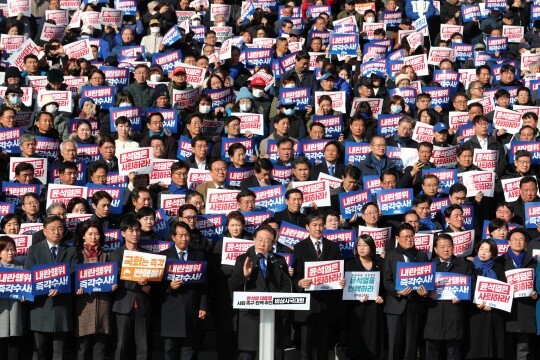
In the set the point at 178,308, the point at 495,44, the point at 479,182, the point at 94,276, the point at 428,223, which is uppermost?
the point at 495,44

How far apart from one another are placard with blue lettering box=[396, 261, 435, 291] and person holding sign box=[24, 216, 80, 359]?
148 inches

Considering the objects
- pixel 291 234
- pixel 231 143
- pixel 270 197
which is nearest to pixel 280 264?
pixel 291 234

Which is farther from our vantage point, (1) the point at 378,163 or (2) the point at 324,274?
(1) the point at 378,163

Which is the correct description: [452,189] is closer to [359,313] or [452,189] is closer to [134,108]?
[359,313]

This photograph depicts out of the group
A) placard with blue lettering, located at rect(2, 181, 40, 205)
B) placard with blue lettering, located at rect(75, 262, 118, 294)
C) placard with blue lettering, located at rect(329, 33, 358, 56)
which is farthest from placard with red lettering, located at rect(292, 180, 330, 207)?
placard with blue lettering, located at rect(329, 33, 358, 56)

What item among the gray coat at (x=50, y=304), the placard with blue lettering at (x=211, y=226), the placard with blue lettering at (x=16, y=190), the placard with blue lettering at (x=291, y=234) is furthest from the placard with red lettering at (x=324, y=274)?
the placard with blue lettering at (x=16, y=190)

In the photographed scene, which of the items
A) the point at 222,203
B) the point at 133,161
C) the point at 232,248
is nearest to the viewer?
the point at 232,248

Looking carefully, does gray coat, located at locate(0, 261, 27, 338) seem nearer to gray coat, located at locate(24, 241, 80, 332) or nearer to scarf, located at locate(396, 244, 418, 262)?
gray coat, located at locate(24, 241, 80, 332)

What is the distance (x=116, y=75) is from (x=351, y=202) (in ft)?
21.0

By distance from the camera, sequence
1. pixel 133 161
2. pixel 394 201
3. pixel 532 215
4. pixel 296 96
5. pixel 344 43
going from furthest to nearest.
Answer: pixel 344 43
pixel 296 96
pixel 133 161
pixel 532 215
pixel 394 201

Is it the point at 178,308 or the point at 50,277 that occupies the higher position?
the point at 50,277

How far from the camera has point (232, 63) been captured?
973 inches

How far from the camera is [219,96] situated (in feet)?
73.9

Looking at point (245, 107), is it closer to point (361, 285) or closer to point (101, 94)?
point (101, 94)
